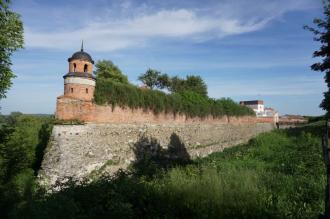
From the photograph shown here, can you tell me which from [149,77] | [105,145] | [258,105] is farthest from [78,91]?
[258,105]

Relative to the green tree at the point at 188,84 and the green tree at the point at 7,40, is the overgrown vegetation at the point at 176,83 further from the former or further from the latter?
the green tree at the point at 7,40

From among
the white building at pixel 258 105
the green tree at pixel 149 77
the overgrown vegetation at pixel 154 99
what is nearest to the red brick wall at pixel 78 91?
the overgrown vegetation at pixel 154 99

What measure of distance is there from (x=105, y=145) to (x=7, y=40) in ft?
19.5

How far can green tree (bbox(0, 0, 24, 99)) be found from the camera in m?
11.1

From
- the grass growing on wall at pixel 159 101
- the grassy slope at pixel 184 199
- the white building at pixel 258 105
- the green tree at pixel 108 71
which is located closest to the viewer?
the grassy slope at pixel 184 199

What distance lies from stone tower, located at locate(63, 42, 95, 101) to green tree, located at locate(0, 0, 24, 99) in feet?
7.24

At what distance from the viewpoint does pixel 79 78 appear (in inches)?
520

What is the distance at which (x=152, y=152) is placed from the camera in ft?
58.7

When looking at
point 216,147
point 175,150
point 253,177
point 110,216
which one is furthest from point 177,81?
point 110,216

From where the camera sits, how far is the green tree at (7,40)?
1112 centimetres

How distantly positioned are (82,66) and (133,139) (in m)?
5.04

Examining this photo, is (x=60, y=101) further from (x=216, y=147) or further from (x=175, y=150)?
(x=216, y=147)

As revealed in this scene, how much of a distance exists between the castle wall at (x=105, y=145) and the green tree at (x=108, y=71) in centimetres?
1009

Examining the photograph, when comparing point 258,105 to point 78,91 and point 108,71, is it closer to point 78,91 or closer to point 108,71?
point 108,71
